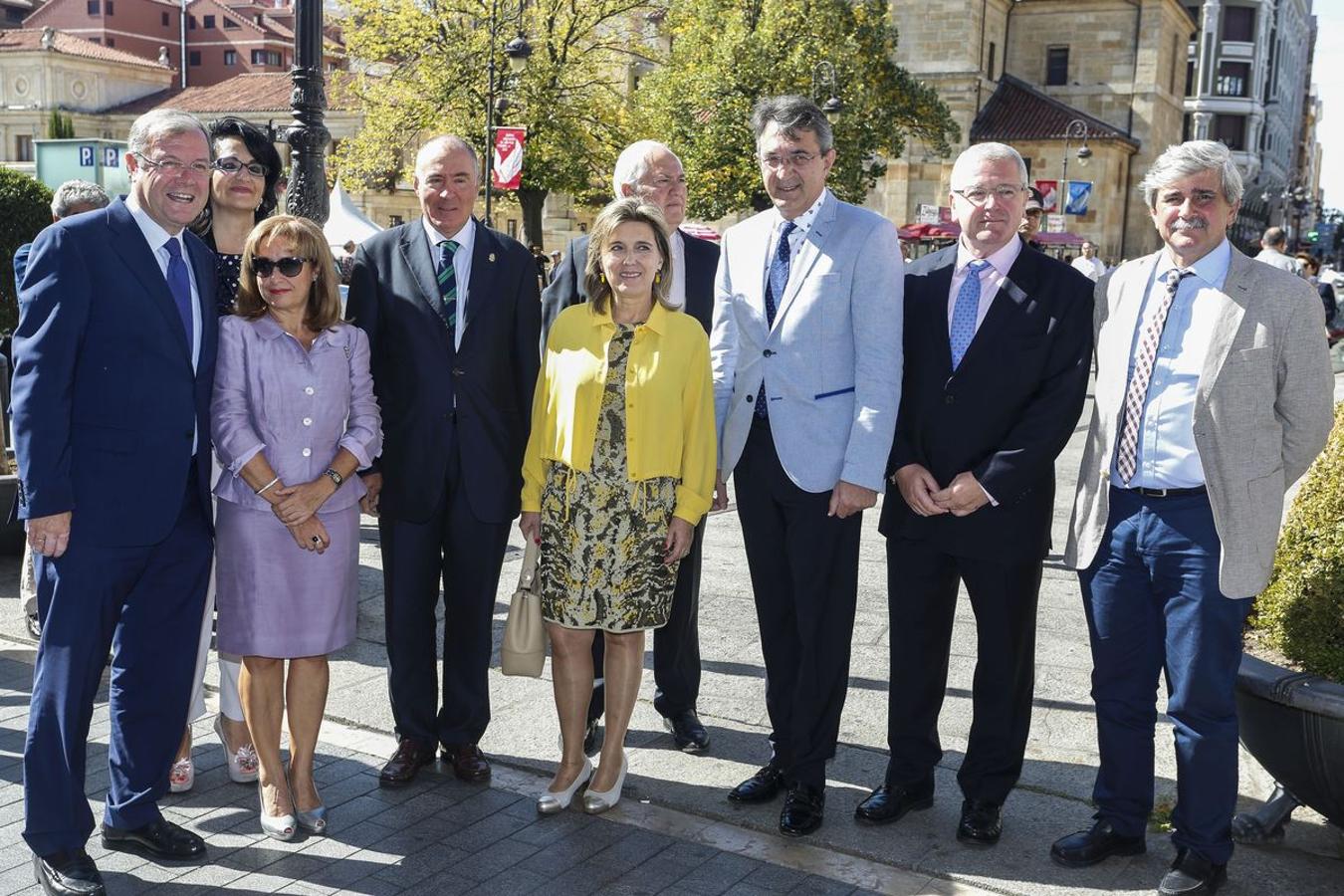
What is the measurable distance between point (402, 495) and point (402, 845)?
119cm

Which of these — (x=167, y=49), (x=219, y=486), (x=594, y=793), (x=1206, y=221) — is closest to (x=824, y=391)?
(x=1206, y=221)

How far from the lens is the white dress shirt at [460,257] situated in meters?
4.53

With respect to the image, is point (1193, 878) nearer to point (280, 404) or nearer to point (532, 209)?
point (280, 404)

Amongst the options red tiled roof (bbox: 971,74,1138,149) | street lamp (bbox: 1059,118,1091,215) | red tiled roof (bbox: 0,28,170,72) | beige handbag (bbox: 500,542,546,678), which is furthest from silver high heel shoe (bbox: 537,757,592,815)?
red tiled roof (bbox: 0,28,170,72)

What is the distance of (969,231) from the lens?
13.6 feet

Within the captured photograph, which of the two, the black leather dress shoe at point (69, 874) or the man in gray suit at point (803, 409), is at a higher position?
the man in gray suit at point (803, 409)

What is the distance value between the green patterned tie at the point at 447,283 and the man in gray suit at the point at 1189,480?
2.19 m

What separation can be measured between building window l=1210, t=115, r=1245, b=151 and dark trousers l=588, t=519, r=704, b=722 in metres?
83.5

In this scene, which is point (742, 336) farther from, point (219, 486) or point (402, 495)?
point (219, 486)

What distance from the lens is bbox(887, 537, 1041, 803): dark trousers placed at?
4.19 meters

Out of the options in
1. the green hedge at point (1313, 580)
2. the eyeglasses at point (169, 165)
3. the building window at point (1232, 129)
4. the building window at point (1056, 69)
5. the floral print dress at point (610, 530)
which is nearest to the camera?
the eyeglasses at point (169, 165)

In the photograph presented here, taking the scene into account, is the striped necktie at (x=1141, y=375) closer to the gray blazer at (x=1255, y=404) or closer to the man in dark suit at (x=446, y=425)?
the gray blazer at (x=1255, y=404)

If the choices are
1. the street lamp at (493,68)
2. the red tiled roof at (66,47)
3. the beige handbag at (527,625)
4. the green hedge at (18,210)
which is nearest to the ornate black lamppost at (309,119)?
the beige handbag at (527,625)

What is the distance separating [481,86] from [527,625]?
30.0 m
